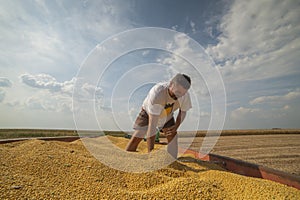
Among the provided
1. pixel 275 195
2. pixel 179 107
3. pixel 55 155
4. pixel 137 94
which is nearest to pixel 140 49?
pixel 137 94

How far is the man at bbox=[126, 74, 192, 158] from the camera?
8.91 feet

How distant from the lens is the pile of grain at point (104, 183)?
53.7 inches

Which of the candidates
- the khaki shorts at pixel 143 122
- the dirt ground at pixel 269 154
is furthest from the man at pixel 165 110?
the dirt ground at pixel 269 154

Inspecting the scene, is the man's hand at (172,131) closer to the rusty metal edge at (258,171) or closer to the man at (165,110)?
the man at (165,110)

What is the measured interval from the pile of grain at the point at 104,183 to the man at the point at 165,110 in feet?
3.05

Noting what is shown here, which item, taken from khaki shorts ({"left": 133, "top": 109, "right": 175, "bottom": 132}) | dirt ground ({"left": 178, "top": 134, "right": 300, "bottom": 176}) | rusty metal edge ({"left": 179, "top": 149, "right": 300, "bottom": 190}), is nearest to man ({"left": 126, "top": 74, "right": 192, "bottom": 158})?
khaki shorts ({"left": 133, "top": 109, "right": 175, "bottom": 132})

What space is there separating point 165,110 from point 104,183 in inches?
69.2

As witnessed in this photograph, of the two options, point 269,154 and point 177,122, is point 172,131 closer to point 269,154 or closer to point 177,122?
point 177,122

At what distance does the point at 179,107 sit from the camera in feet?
11.1

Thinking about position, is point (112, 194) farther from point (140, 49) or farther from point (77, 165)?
point (140, 49)

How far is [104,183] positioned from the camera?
5.31 ft

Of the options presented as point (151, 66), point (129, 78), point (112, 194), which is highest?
point (151, 66)

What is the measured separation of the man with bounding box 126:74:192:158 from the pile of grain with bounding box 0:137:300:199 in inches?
36.6

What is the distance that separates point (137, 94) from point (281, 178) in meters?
2.62
